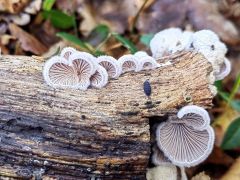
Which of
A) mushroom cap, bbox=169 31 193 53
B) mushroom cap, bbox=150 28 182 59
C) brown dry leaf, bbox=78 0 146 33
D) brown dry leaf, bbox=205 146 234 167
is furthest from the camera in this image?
brown dry leaf, bbox=78 0 146 33

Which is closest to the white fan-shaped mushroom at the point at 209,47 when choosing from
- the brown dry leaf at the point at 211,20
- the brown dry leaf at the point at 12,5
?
the brown dry leaf at the point at 211,20

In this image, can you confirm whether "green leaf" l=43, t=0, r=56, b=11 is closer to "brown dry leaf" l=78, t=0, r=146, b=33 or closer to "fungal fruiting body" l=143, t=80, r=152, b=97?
"brown dry leaf" l=78, t=0, r=146, b=33

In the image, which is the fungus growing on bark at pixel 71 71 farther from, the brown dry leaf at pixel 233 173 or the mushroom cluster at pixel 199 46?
the brown dry leaf at pixel 233 173

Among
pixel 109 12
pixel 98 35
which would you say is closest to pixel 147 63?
pixel 98 35

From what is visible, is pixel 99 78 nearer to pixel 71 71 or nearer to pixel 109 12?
pixel 71 71

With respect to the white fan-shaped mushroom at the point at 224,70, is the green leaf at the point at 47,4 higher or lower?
higher

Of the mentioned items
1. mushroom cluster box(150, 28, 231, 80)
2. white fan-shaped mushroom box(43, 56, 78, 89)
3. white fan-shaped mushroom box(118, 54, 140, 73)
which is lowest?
white fan-shaped mushroom box(43, 56, 78, 89)

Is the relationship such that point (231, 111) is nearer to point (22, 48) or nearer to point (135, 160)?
point (135, 160)

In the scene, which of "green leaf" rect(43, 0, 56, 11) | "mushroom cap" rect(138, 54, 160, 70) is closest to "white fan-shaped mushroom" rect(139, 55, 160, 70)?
"mushroom cap" rect(138, 54, 160, 70)
